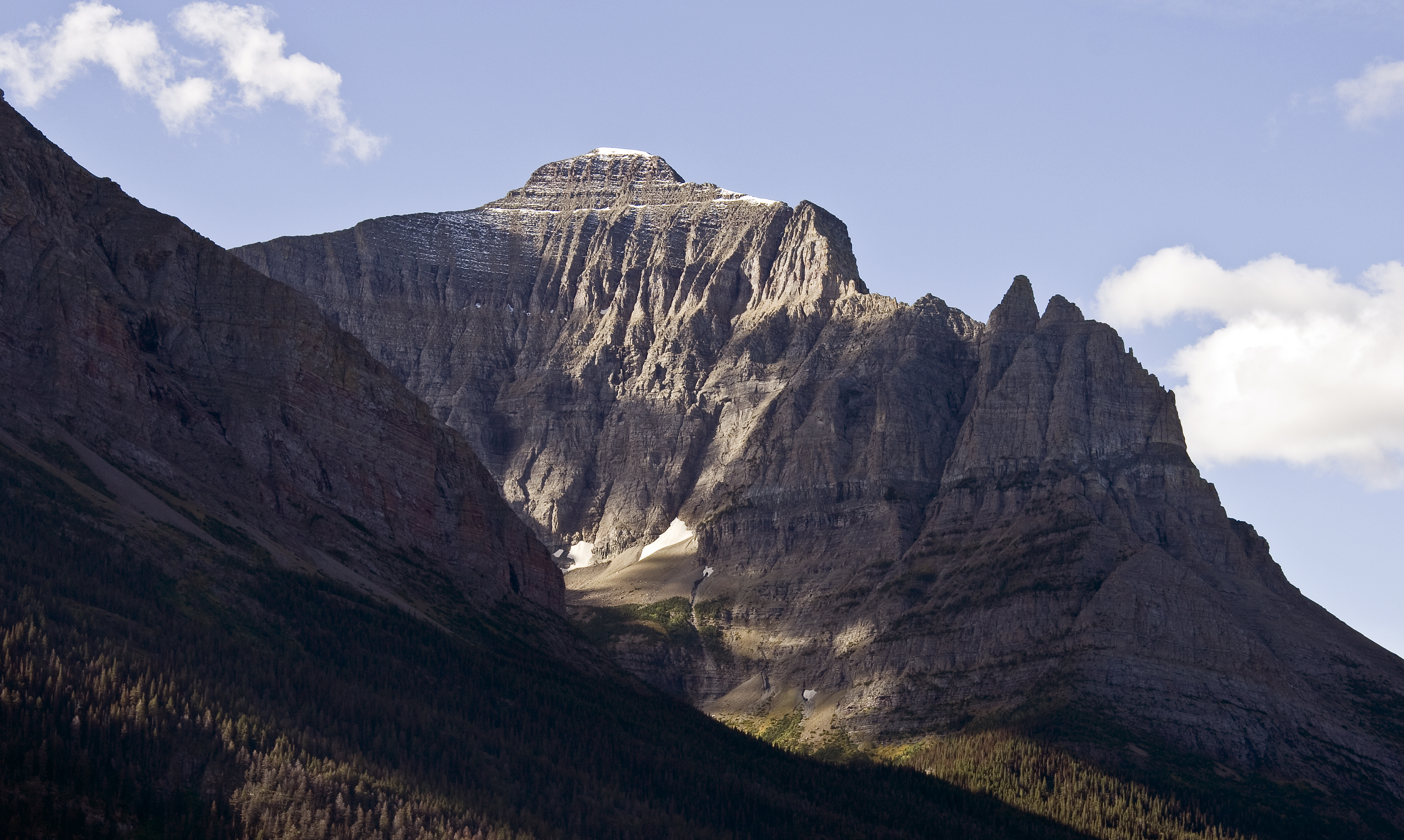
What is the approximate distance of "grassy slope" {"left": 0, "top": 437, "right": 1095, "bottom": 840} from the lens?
13825 centimetres

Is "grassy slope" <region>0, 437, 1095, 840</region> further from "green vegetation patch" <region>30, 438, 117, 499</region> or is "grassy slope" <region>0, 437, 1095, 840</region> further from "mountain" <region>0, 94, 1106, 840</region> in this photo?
"green vegetation patch" <region>30, 438, 117, 499</region>

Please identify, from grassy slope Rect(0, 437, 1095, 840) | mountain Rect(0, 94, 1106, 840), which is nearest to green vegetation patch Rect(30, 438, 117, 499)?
mountain Rect(0, 94, 1106, 840)

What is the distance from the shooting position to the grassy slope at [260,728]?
138m

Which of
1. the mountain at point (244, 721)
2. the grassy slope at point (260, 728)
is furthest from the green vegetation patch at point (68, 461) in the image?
the grassy slope at point (260, 728)

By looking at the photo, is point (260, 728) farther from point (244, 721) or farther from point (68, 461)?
point (68, 461)

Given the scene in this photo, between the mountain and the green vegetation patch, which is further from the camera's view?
the green vegetation patch

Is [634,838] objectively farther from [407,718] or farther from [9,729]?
[9,729]

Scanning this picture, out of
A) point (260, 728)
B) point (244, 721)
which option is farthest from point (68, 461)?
point (260, 728)

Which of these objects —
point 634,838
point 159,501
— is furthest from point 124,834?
point 159,501

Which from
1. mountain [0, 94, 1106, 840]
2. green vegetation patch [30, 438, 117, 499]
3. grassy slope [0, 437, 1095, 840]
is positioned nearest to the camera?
grassy slope [0, 437, 1095, 840]

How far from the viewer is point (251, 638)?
17800 centimetres

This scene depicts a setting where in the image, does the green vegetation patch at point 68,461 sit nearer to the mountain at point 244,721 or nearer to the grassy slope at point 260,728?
the mountain at point 244,721

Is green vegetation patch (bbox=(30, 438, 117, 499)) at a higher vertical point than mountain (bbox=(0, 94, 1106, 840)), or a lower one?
higher

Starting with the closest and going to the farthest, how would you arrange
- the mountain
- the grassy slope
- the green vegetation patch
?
the grassy slope
the mountain
the green vegetation patch
